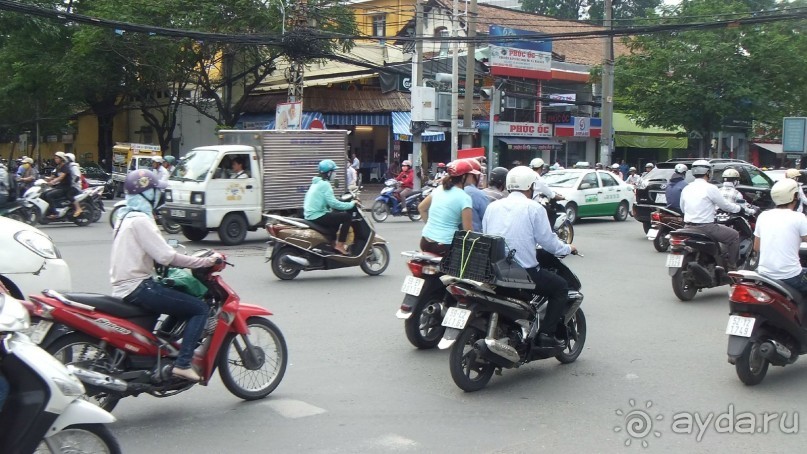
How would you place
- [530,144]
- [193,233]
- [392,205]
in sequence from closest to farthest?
[193,233] < [392,205] < [530,144]

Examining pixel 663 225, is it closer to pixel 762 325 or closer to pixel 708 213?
pixel 708 213

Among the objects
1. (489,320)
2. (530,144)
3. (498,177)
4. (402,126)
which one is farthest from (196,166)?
(530,144)

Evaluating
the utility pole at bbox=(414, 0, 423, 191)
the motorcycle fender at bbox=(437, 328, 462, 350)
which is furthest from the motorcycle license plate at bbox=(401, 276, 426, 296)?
the utility pole at bbox=(414, 0, 423, 191)

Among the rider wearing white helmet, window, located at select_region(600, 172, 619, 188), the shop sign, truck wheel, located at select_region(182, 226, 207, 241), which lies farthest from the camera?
the shop sign

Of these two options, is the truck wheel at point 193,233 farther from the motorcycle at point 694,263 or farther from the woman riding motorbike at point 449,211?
the motorcycle at point 694,263

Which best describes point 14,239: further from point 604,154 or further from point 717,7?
point 717,7

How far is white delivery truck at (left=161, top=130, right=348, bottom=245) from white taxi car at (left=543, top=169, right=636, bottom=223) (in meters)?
7.30

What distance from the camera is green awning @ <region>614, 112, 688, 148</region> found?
140ft

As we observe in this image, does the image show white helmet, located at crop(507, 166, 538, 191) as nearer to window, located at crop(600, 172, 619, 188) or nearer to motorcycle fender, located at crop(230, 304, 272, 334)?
motorcycle fender, located at crop(230, 304, 272, 334)

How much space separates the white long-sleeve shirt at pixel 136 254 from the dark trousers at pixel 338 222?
650cm

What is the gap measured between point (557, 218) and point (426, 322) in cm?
740

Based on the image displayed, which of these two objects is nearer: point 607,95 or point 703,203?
point 703,203

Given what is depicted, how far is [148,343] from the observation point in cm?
557

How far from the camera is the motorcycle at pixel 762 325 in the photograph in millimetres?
6652
